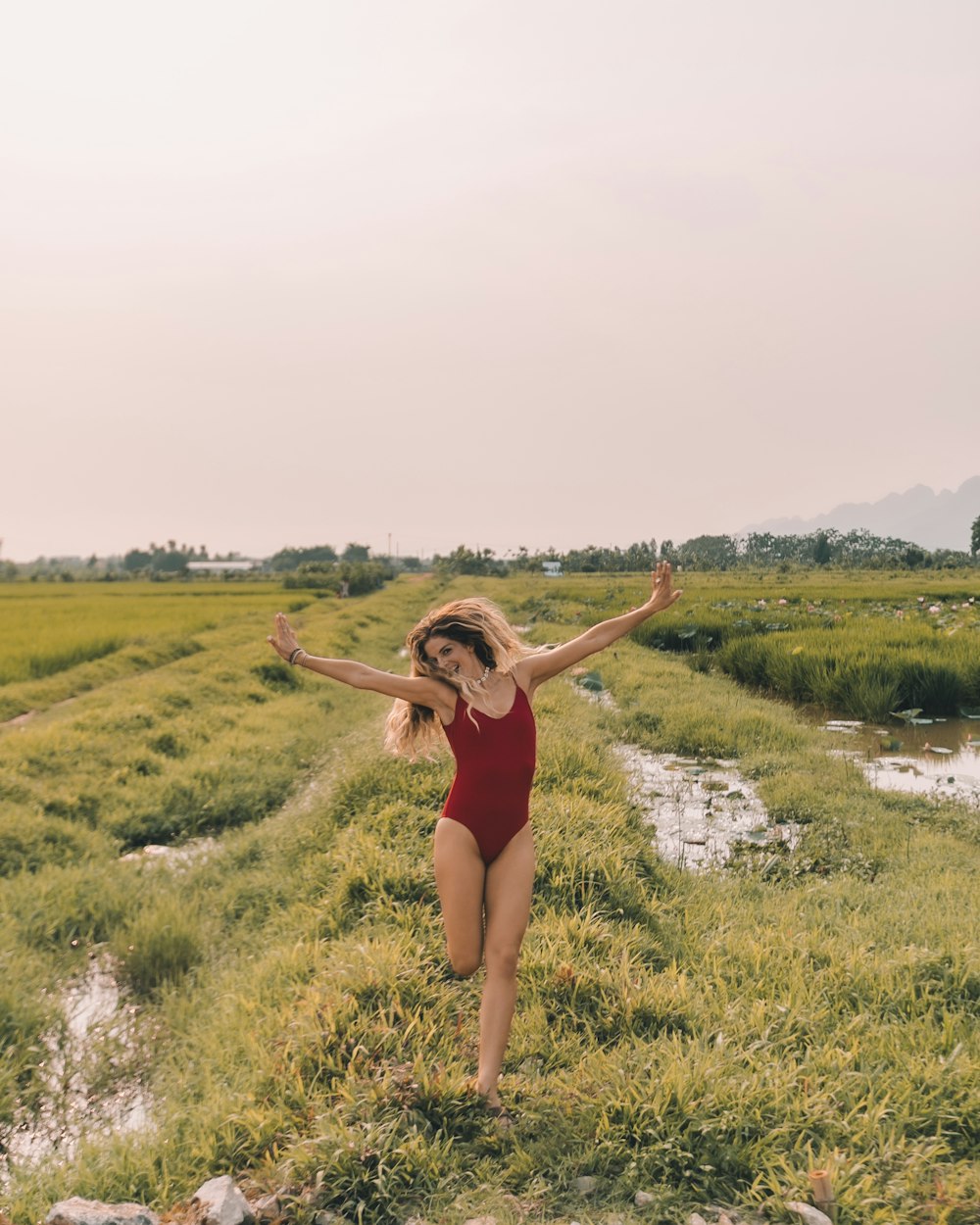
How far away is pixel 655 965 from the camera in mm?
4352

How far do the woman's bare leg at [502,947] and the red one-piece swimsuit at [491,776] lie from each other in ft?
0.24

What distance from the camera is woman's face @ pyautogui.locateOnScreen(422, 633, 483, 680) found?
10.3ft

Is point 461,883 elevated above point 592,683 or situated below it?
above

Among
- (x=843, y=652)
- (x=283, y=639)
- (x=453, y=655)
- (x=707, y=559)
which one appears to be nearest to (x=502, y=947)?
(x=453, y=655)

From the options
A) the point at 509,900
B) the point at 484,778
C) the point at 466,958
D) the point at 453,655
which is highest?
the point at 453,655

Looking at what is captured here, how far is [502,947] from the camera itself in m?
3.03

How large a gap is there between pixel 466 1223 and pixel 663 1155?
739 millimetres

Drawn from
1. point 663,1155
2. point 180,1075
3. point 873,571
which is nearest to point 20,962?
point 180,1075

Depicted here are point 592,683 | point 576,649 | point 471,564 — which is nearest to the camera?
point 576,649

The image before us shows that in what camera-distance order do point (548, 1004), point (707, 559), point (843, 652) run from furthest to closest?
point (707, 559) → point (843, 652) → point (548, 1004)

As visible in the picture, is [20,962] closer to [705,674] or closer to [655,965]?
[655,965]

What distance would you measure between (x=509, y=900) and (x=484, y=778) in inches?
18.0

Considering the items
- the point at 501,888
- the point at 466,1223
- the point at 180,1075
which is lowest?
the point at 180,1075

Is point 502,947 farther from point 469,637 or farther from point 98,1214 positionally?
point 98,1214
